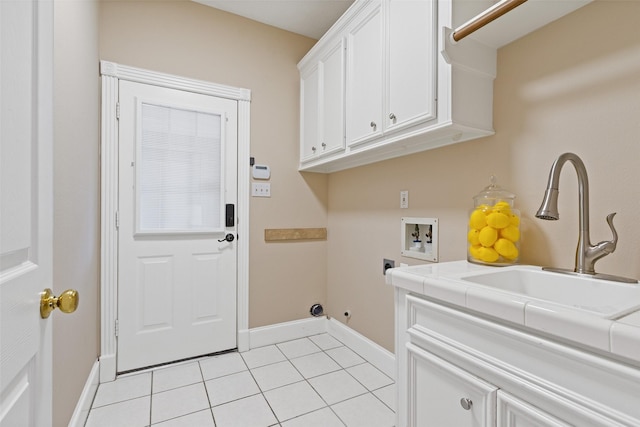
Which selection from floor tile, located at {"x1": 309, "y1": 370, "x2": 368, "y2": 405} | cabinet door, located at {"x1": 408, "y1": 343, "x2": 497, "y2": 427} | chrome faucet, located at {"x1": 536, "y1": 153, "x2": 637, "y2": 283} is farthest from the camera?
floor tile, located at {"x1": 309, "y1": 370, "x2": 368, "y2": 405}

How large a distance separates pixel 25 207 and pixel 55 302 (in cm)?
23

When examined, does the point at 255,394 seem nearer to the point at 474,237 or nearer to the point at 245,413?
the point at 245,413

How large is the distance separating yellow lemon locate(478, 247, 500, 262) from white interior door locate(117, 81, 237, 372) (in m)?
1.74

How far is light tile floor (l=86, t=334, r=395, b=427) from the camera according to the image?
5.20 feet

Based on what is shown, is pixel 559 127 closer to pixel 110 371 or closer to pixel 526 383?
pixel 526 383

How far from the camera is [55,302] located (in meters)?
0.67

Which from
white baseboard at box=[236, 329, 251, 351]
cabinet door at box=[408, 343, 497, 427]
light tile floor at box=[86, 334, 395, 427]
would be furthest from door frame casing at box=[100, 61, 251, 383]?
cabinet door at box=[408, 343, 497, 427]

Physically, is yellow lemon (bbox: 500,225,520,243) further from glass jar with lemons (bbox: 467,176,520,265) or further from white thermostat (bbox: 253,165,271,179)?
white thermostat (bbox: 253,165,271,179)

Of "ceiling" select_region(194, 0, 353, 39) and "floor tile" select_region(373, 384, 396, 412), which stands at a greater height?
"ceiling" select_region(194, 0, 353, 39)

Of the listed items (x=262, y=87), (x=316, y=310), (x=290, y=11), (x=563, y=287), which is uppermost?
(x=290, y=11)

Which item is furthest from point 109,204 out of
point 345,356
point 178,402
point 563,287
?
point 563,287

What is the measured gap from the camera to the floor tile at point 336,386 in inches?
69.9

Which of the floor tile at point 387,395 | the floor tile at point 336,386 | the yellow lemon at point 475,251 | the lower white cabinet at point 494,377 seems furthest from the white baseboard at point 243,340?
the yellow lemon at point 475,251

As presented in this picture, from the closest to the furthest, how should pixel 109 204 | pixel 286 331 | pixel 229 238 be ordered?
pixel 109 204 → pixel 229 238 → pixel 286 331
